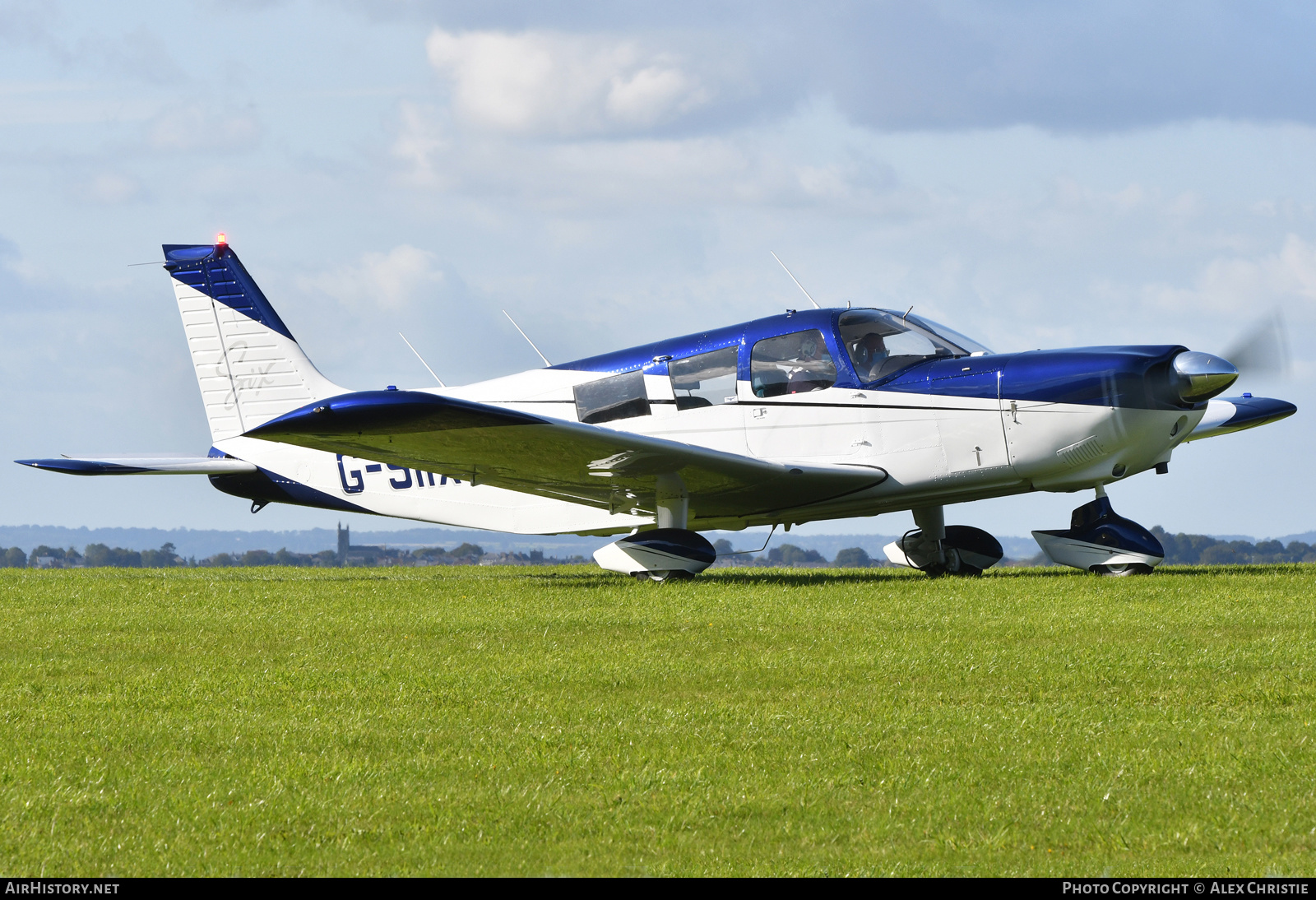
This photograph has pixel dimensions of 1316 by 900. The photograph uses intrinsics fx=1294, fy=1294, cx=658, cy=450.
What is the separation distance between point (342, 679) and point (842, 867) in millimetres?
3804

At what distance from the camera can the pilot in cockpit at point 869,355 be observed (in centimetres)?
1264

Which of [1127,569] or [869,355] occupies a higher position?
[869,355]

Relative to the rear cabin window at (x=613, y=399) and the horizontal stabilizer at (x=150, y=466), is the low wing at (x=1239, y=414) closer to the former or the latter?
the rear cabin window at (x=613, y=399)

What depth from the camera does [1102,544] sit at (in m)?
11.9

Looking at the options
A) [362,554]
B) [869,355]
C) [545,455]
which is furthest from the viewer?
[362,554]

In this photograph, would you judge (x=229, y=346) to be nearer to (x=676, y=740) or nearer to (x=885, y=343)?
(x=885, y=343)

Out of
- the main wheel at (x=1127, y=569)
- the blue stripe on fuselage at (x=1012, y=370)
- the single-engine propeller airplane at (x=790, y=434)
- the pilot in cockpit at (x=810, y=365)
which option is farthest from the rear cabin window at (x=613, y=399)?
the main wheel at (x=1127, y=569)

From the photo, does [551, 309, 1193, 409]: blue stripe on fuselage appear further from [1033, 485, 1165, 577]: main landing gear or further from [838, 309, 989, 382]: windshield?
[1033, 485, 1165, 577]: main landing gear

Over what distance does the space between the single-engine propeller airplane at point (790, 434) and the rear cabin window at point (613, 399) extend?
0.02m

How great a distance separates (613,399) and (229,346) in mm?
5474
